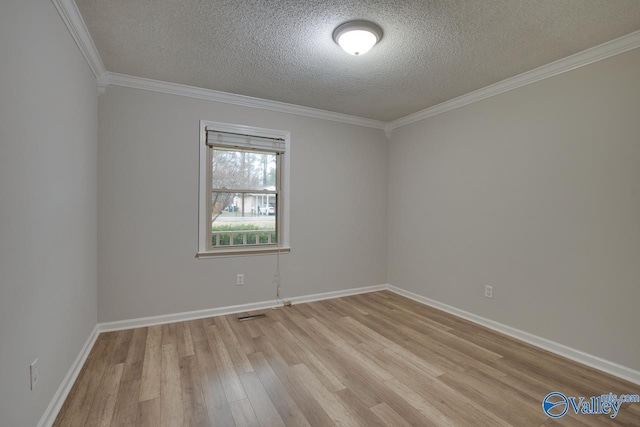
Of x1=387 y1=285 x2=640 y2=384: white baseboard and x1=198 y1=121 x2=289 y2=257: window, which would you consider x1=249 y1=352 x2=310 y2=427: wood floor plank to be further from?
x1=387 y1=285 x2=640 y2=384: white baseboard

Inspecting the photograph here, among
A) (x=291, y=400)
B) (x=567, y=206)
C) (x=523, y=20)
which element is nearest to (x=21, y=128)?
(x=291, y=400)

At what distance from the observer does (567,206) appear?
2.61 m

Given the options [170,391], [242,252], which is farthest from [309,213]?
[170,391]

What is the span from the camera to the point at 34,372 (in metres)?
1.55

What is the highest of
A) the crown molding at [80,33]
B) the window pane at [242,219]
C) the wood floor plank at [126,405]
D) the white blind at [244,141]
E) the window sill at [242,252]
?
the crown molding at [80,33]

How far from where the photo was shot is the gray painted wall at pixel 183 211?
3.02 metres

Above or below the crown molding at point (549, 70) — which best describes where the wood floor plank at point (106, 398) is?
below

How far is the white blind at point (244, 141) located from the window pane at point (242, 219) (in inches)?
23.1

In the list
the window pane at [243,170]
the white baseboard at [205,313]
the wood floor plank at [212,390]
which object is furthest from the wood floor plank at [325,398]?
the window pane at [243,170]

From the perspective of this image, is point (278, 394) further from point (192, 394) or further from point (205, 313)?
point (205, 313)

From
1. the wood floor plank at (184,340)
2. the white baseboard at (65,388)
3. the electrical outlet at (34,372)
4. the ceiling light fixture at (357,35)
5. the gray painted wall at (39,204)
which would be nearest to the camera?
the gray painted wall at (39,204)

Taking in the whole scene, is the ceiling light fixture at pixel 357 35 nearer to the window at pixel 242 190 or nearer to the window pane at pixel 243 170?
the window at pixel 242 190

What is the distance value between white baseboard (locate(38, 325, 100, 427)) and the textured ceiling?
2.50 metres

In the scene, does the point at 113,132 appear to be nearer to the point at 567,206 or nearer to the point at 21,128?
the point at 21,128
